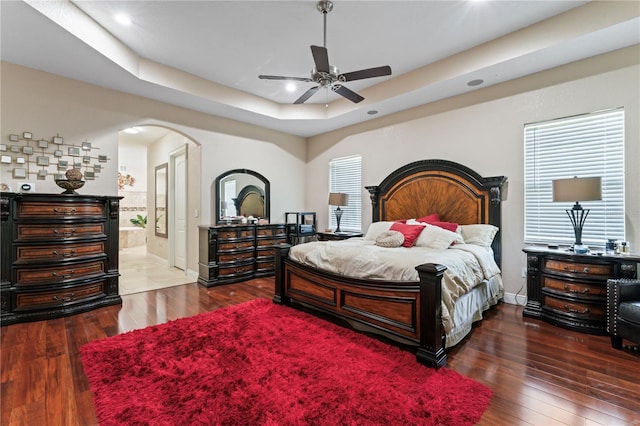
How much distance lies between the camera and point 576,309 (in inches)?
114

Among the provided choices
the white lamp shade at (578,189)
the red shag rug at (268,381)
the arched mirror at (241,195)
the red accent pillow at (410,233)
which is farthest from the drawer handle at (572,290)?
the arched mirror at (241,195)

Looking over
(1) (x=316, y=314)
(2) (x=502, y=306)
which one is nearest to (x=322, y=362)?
(1) (x=316, y=314)

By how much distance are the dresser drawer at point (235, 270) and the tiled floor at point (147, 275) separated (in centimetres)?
64

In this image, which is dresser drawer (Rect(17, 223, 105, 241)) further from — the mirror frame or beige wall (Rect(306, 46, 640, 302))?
beige wall (Rect(306, 46, 640, 302))

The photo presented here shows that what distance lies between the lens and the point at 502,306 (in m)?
3.67

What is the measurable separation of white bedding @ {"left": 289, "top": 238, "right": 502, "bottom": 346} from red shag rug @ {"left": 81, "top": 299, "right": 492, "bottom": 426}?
564 mm

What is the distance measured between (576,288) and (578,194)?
37.4 inches

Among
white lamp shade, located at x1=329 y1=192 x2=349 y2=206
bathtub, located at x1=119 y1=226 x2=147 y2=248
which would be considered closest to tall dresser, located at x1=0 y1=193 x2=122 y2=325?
white lamp shade, located at x1=329 y1=192 x2=349 y2=206

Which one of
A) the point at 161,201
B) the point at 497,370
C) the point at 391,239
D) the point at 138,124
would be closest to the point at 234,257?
the point at 138,124

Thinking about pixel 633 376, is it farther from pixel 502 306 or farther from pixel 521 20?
pixel 521 20

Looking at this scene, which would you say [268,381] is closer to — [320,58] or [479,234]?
[320,58]

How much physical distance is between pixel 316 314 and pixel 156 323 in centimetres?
172

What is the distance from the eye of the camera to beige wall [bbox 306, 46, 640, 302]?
3.05m

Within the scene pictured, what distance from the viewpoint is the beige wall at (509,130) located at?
3051 mm
